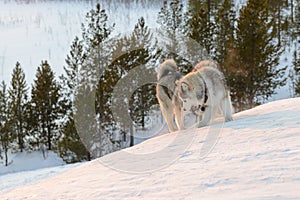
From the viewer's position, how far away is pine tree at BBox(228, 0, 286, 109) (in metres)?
22.2

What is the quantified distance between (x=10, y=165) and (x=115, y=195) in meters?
22.0

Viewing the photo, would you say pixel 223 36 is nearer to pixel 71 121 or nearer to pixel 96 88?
pixel 96 88

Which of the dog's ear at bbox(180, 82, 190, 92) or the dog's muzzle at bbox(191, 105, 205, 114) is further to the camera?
the dog's muzzle at bbox(191, 105, 205, 114)

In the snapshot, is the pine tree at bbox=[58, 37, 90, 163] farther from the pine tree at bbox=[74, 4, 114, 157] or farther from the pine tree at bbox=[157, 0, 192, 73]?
the pine tree at bbox=[157, 0, 192, 73]

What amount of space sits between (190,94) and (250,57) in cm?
1608

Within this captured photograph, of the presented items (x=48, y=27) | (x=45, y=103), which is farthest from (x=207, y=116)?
(x=48, y=27)

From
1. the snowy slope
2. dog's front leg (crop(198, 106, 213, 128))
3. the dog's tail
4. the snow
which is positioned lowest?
the snow

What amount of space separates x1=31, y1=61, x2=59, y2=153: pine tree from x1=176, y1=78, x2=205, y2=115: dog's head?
18.1 meters

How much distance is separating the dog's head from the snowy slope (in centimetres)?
50

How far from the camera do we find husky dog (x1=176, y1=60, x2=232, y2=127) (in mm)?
7152

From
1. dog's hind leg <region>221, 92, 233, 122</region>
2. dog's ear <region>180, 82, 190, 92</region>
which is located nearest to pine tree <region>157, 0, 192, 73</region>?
dog's hind leg <region>221, 92, 233, 122</region>

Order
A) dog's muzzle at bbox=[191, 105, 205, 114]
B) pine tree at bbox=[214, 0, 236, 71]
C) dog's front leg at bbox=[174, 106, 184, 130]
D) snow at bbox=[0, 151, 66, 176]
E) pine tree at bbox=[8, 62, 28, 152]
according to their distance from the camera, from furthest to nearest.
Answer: snow at bbox=[0, 151, 66, 176] < pine tree at bbox=[8, 62, 28, 152] < pine tree at bbox=[214, 0, 236, 71] < dog's front leg at bbox=[174, 106, 184, 130] < dog's muzzle at bbox=[191, 105, 205, 114]

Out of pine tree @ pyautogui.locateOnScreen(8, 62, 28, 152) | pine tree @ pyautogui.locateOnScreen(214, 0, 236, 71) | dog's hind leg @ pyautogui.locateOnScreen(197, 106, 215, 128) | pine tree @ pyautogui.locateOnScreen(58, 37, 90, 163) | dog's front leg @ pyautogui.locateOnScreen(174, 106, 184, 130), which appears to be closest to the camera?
dog's hind leg @ pyautogui.locateOnScreen(197, 106, 215, 128)

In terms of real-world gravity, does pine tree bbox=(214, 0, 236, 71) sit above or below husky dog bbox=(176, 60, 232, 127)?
above
